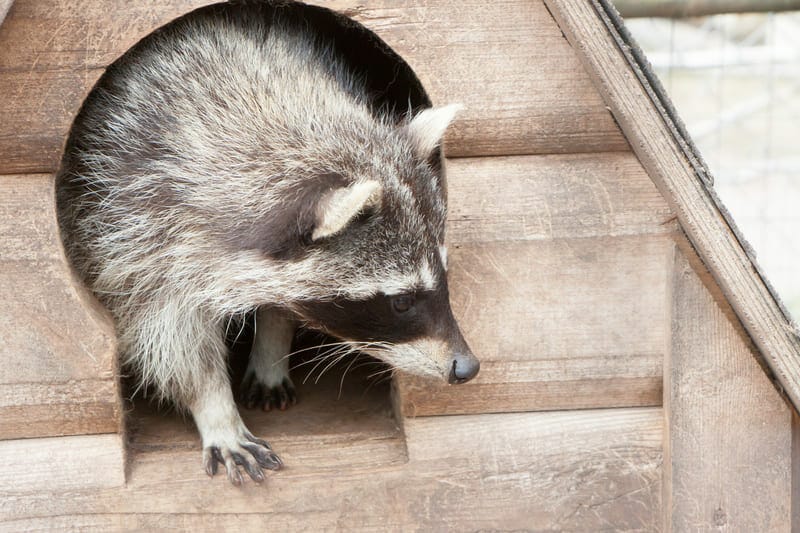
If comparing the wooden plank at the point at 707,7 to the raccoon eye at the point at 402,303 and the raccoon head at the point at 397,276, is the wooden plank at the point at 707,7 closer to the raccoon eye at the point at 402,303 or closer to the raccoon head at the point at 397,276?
the raccoon head at the point at 397,276

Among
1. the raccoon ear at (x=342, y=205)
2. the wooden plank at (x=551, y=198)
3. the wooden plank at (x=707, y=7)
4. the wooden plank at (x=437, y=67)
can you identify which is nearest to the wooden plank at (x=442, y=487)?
the wooden plank at (x=551, y=198)

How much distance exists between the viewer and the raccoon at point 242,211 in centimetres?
253

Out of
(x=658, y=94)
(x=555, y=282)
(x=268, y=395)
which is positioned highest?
(x=658, y=94)

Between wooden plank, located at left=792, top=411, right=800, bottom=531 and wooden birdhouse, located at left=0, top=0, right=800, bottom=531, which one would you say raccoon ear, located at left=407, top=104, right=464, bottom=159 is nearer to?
wooden birdhouse, located at left=0, top=0, right=800, bottom=531

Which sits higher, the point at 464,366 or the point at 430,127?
the point at 430,127

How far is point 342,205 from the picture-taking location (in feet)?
7.66

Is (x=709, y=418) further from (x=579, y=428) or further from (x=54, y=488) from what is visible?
(x=54, y=488)

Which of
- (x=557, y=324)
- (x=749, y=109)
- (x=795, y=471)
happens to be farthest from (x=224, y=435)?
(x=749, y=109)

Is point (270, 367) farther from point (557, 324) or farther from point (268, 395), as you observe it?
point (557, 324)

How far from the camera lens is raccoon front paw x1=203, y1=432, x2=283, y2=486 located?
8.91ft

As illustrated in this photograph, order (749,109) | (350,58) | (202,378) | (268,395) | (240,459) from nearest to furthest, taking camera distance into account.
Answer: (240,459), (202,378), (268,395), (350,58), (749,109)

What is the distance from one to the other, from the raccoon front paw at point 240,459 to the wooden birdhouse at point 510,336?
1.5 inches

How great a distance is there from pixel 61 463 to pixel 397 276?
1.01 meters

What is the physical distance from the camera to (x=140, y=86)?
2865 mm
